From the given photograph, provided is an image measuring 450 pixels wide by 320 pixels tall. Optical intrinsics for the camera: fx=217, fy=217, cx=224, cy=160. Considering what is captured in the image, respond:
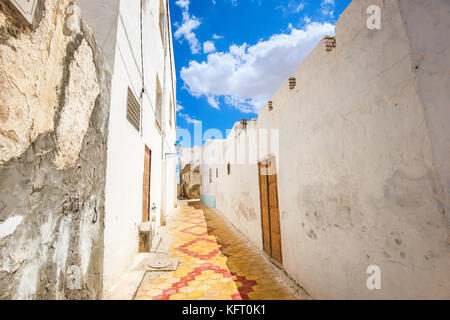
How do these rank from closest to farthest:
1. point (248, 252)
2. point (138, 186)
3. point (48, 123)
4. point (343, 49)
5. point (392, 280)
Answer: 1. point (48, 123)
2. point (392, 280)
3. point (343, 49)
4. point (138, 186)
5. point (248, 252)

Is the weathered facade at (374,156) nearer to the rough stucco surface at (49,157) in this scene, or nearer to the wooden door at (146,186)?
the rough stucco surface at (49,157)

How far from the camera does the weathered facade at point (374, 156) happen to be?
1.43m

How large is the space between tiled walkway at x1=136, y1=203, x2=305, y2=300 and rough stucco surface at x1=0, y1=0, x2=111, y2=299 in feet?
4.25

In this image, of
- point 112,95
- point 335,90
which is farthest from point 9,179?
point 335,90

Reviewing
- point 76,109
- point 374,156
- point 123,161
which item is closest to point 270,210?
point 374,156

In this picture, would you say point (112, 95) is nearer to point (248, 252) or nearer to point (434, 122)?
point (434, 122)

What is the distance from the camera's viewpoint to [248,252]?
195 inches

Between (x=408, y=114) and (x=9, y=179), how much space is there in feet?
8.04

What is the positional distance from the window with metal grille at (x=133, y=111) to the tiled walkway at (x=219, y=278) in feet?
8.49

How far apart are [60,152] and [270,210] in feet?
12.3

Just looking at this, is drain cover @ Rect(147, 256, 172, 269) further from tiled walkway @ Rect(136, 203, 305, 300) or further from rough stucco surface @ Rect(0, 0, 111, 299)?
rough stucco surface @ Rect(0, 0, 111, 299)

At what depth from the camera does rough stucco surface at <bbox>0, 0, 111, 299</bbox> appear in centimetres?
101

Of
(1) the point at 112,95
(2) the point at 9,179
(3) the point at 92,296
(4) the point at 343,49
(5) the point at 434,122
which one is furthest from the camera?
(1) the point at 112,95

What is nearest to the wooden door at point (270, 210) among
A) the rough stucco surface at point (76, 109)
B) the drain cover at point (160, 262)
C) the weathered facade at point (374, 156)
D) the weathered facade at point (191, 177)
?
the weathered facade at point (374, 156)
